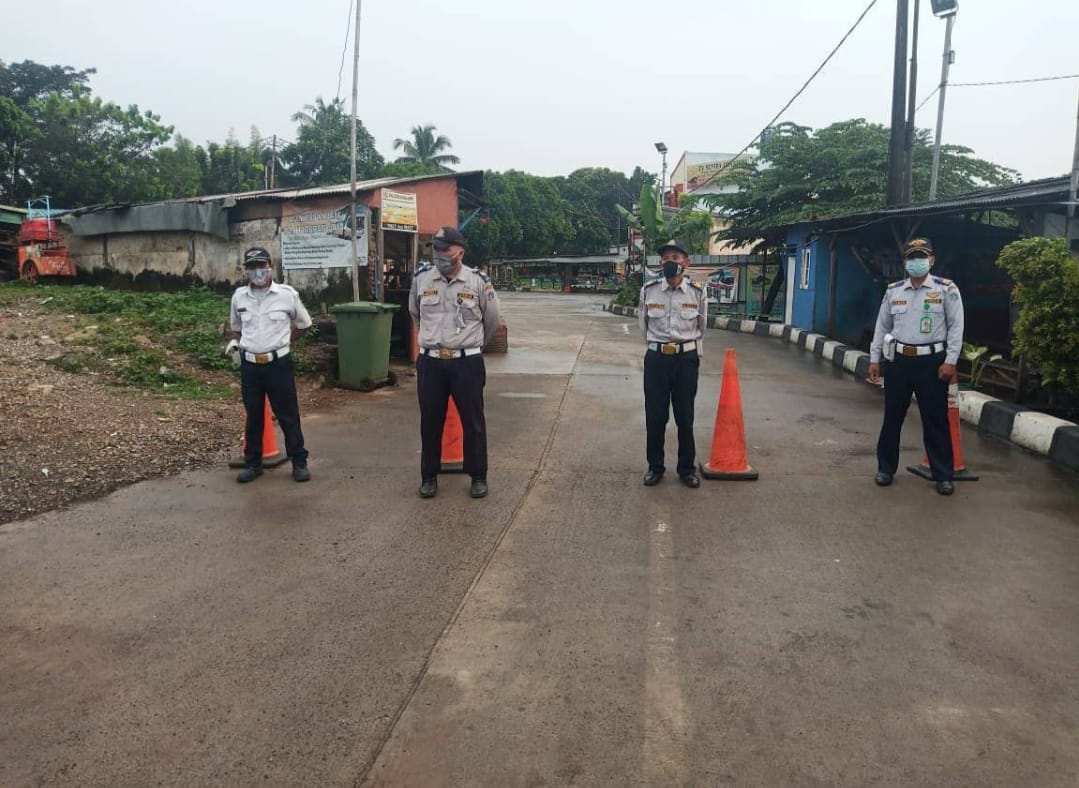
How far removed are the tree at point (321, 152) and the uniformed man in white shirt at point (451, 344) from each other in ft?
116

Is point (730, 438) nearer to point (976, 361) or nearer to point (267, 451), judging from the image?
point (267, 451)

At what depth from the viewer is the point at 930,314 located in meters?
5.40

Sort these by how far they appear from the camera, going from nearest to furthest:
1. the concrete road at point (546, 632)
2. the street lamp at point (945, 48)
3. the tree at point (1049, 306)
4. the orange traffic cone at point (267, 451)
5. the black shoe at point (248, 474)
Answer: the concrete road at point (546, 632) < the black shoe at point (248, 474) < the orange traffic cone at point (267, 451) < the tree at point (1049, 306) < the street lamp at point (945, 48)

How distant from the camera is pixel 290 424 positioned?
18.7 feet

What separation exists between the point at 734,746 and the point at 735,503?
2741mm

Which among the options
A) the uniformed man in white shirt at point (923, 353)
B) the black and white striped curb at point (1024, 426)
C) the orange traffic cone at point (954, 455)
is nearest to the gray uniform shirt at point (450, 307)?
the uniformed man in white shirt at point (923, 353)

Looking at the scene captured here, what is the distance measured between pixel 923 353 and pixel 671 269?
72.0 inches

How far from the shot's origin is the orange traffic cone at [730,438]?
569 centimetres

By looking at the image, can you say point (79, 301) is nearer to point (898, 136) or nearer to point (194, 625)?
point (194, 625)

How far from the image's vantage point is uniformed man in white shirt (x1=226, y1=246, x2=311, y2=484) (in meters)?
5.61

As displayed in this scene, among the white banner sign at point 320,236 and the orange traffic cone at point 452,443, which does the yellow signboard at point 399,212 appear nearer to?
the white banner sign at point 320,236

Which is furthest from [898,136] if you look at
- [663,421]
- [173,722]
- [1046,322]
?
[173,722]

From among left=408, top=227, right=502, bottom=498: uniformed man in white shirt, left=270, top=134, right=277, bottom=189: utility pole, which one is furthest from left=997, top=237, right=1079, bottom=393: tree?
left=270, top=134, right=277, bottom=189: utility pole

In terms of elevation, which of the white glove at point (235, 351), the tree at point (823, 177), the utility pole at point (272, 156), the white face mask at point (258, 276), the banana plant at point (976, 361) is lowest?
the banana plant at point (976, 361)
